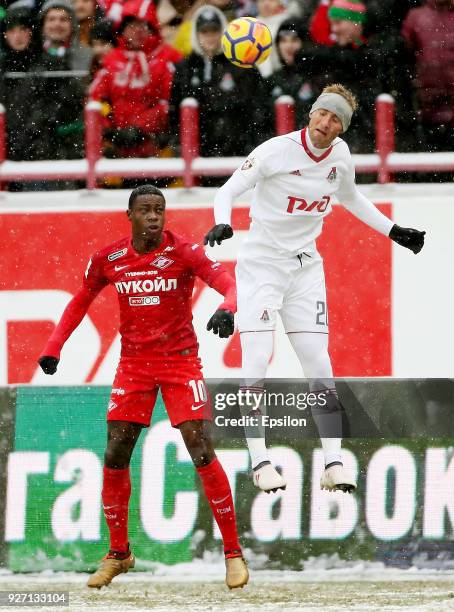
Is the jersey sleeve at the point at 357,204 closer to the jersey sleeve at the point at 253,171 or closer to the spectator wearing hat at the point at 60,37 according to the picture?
the jersey sleeve at the point at 253,171

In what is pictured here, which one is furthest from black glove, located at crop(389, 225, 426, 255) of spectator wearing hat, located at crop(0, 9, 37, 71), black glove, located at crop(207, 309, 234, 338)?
spectator wearing hat, located at crop(0, 9, 37, 71)

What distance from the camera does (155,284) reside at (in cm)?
775

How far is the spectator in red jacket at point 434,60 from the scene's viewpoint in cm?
1034

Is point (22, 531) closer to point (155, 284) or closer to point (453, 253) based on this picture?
point (155, 284)

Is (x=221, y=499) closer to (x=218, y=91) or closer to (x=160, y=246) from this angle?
(x=160, y=246)

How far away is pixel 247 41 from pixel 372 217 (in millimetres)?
1480

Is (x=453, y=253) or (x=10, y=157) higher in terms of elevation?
(x=10, y=157)

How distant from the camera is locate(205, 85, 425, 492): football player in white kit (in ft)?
26.0

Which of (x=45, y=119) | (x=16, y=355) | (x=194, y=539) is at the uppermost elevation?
(x=45, y=119)

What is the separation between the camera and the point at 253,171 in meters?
7.87

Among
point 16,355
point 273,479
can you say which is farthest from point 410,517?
point 16,355

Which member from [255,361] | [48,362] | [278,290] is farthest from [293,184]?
[48,362]

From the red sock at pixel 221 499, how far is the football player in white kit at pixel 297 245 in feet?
0.65

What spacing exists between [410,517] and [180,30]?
420 cm
